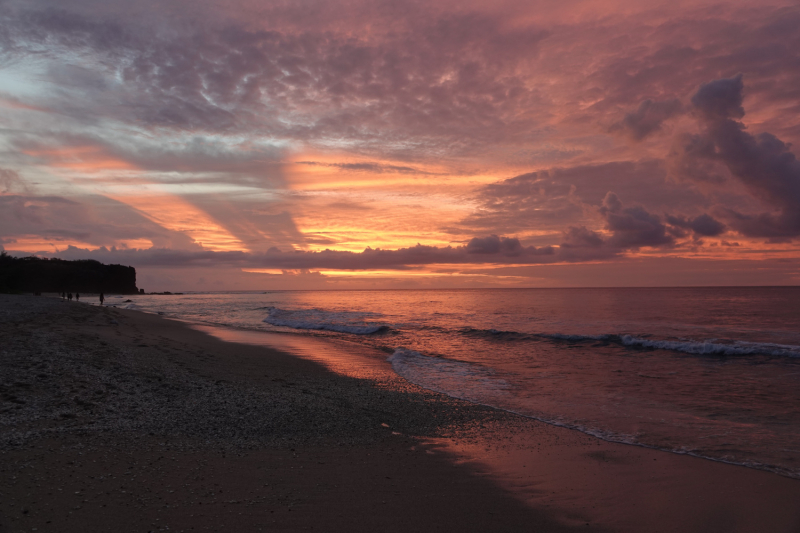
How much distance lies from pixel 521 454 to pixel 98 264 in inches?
6877

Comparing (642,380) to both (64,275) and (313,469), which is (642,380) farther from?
(64,275)

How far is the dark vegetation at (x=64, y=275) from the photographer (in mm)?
107562

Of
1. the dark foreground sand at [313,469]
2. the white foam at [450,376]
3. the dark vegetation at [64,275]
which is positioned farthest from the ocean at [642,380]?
the dark vegetation at [64,275]

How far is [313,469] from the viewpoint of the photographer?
643cm

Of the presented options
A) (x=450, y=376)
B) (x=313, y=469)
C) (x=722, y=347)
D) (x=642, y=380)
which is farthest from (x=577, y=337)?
(x=313, y=469)

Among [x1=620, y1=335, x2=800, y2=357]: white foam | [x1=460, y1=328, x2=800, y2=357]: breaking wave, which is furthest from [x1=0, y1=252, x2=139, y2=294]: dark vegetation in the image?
[x1=620, y1=335, x2=800, y2=357]: white foam

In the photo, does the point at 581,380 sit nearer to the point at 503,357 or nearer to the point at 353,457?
the point at 503,357

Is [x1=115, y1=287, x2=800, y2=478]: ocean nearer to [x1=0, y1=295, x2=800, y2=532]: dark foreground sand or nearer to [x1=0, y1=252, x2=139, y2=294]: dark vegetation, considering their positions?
[x1=0, y1=295, x2=800, y2=532]: dark foreground sand

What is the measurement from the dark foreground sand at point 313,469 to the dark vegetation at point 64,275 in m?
109

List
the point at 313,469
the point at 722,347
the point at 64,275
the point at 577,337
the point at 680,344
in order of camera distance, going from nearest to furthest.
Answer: the point at 313,469, the point at 722,347, the point at 680,344, the point at 577,337, the point at 64,275

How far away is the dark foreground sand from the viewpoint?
4.94 meters

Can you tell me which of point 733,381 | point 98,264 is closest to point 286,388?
point 733,381

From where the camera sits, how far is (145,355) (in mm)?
14977

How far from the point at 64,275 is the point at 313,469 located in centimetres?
16116
